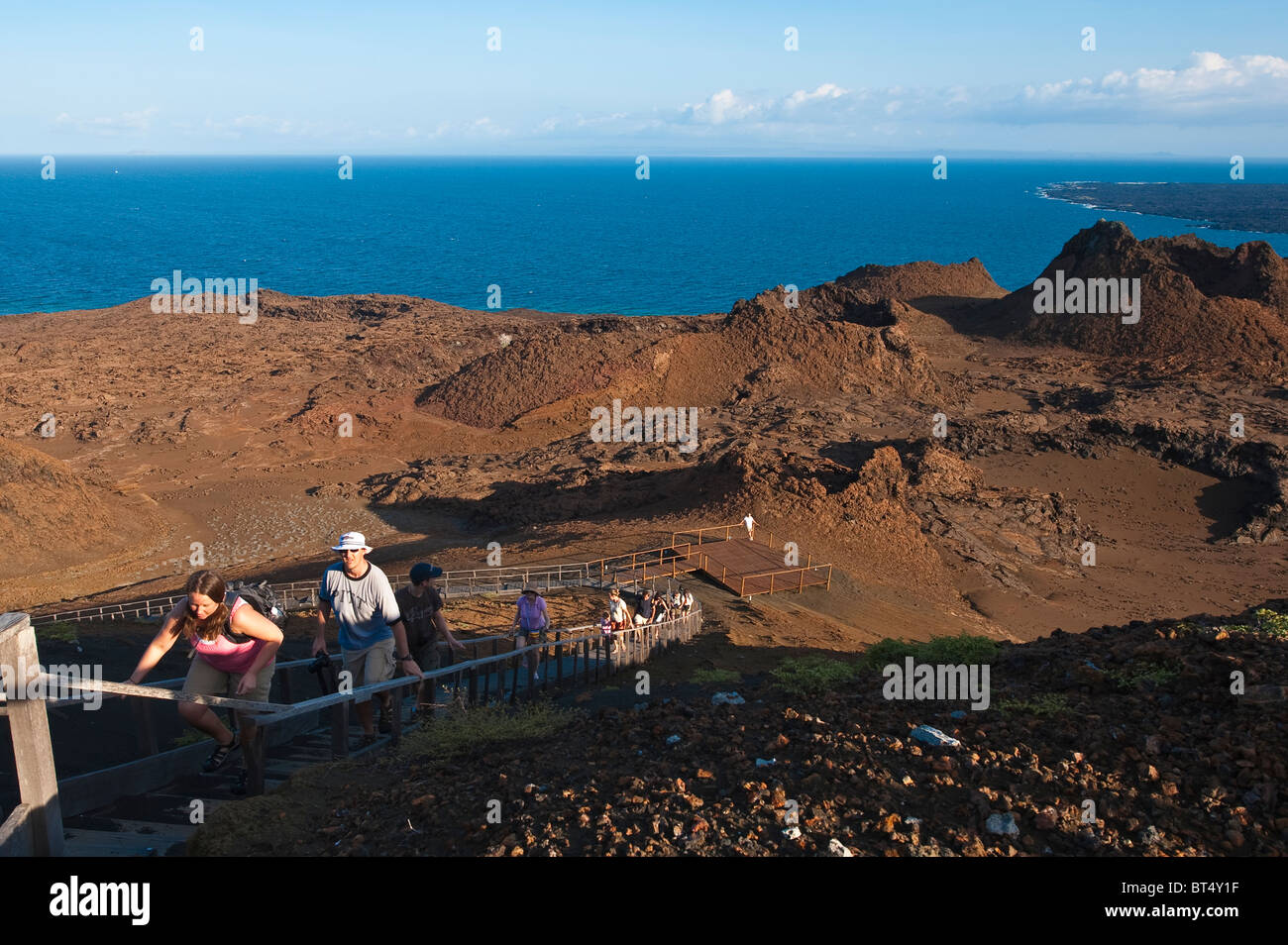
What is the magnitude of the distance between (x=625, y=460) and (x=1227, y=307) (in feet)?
113

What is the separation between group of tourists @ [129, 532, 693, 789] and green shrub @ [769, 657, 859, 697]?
2.88 metres

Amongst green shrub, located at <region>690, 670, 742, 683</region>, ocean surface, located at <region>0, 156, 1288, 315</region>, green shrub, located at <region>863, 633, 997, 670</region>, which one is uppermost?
ocean surface, located at <region>0, 156, 1288, 315</region>

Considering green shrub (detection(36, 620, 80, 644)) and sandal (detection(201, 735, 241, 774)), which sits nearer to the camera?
sandal (detection(201, 735, 241, 774))

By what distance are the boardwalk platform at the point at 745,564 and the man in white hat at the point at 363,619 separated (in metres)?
12.2

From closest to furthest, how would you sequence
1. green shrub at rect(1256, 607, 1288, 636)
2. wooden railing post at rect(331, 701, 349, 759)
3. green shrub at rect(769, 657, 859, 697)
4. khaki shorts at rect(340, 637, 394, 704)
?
wooden railing post at rect(331, 701, 349, 759)
khaki shorts at rect(340, 637, 394, 704)
green shrub at rect(1256, 607, 1288, 636)
green shrub at rect(769, 657, 859, 697)

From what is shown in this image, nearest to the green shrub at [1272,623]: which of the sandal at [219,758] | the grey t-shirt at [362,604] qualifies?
the grey t-shirt at [362,604]

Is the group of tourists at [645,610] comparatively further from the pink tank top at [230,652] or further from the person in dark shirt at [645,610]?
the pink tank top at [230,652]

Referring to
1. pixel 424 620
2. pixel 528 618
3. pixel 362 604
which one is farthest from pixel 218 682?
pixel 528 618

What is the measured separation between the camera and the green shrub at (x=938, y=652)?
34.9 ft

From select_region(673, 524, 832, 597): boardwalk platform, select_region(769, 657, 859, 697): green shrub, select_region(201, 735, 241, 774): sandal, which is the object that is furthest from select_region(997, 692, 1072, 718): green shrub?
select_region(673, 524, 832, 597): boardwalk platform

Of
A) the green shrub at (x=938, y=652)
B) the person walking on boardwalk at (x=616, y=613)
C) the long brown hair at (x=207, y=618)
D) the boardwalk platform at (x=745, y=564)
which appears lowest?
the boardwalk platform at (x=745, y=564)

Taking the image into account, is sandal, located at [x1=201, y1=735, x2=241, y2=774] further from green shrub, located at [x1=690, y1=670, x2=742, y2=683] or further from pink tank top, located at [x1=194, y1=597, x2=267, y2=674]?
green shrub, located at [x1=690, y1=670, x2=742, y2=683]

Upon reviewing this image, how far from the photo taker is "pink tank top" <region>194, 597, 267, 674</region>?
635 cm

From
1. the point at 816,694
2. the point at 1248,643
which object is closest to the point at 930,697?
the point at 816,694
